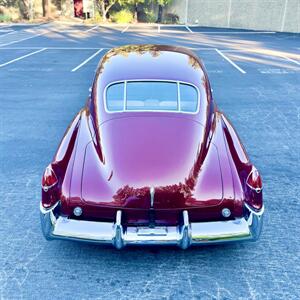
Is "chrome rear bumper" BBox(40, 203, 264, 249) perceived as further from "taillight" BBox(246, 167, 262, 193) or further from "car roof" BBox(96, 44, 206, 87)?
"car roof" BBox(96, 44, 206, 87)

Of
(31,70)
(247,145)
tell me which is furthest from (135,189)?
(31,70)

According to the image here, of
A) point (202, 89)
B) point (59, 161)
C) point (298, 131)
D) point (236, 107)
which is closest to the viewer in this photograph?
point (59, 161)

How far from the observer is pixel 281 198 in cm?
421

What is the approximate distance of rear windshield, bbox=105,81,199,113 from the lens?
391 cm

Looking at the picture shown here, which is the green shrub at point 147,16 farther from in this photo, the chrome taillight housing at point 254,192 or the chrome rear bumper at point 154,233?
the chrome rear bumper at point 154,233

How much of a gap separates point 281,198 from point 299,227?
58 cm

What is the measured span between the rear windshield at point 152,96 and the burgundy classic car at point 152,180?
2 cm

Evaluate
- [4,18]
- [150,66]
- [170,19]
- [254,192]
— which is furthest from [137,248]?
[4,18]

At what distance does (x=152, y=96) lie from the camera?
402cm

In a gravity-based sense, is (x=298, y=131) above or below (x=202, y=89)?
below

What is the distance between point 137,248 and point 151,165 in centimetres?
89

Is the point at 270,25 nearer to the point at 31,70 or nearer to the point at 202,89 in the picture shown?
the point at 31,70

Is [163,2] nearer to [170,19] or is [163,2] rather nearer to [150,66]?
[170,19]

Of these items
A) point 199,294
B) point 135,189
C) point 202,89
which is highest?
point 202,89
